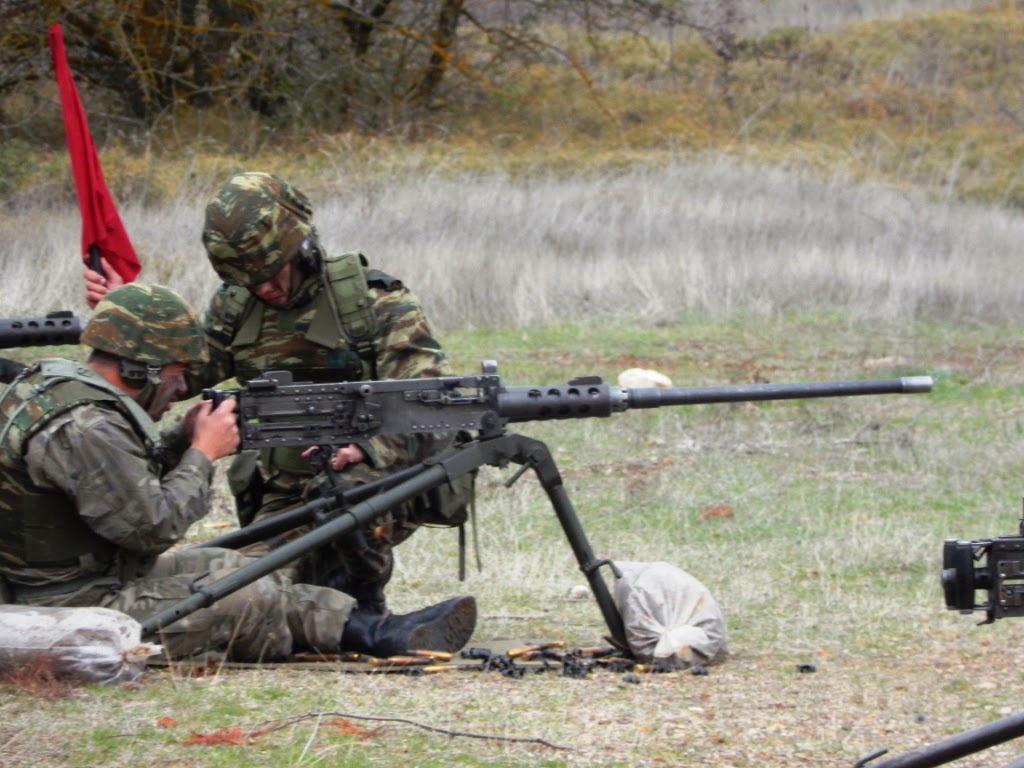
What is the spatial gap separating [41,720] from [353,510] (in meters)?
1.14

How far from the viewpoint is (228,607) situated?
185 inches

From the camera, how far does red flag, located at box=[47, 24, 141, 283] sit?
20.3 feet

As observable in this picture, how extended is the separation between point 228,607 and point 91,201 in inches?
86.7

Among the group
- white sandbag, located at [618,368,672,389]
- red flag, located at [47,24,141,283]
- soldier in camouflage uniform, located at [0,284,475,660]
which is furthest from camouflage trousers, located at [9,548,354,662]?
white sandbag, located at [618,368,672,389]

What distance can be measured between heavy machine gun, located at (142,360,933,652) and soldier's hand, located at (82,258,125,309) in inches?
48.4

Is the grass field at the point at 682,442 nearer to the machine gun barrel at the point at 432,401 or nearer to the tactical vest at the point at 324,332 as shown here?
the machine gun barrel at the point at 432,401

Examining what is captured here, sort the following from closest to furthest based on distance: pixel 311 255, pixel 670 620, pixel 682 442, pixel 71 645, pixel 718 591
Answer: pixel 71 645 → pixel 670 620 → pixel 311 255 → pixel 718 591 → pixel 682 442

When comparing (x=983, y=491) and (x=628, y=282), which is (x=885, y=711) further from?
(x=628, y=282)

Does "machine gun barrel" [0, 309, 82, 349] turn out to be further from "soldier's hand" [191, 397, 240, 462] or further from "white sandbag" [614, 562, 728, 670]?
"white sandbag" [614, 562, 728, 670]

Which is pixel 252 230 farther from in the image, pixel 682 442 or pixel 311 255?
pixel 682 442

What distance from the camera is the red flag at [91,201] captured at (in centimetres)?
618

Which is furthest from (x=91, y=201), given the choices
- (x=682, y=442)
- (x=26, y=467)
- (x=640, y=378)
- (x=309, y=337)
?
(x=640, y=378)

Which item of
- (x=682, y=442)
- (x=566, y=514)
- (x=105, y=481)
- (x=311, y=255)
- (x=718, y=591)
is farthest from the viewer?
(x=682, y=442)

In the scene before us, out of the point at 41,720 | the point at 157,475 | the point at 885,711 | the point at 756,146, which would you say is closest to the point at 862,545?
the point at 885,711
